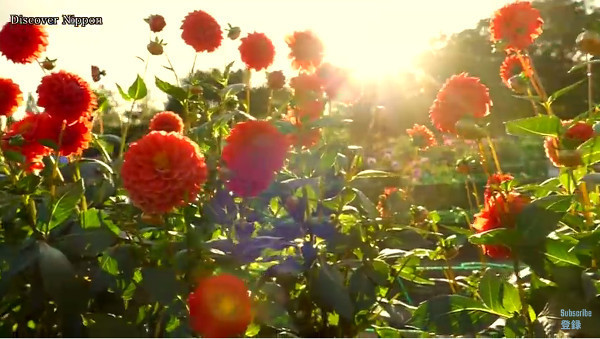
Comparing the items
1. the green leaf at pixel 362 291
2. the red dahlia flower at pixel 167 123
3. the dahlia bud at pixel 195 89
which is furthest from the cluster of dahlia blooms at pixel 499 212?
the dahlia bud at pixel 195 89

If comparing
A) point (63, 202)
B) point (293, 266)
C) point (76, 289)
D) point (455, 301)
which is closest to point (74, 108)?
point (63, 202)

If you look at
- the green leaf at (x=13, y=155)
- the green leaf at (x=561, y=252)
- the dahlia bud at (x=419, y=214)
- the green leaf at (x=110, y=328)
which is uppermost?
the green leaf at (x=13, y=155)

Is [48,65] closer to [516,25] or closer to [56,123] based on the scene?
[56,123]

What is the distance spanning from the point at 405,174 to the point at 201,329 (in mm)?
889

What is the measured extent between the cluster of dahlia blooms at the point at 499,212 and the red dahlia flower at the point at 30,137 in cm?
90

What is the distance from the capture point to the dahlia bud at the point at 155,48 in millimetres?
1856

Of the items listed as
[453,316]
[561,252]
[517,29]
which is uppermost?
[517,29]

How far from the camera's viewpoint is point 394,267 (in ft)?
4.70

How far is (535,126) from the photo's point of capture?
1278mm

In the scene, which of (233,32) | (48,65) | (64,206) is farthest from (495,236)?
A: (48,65)

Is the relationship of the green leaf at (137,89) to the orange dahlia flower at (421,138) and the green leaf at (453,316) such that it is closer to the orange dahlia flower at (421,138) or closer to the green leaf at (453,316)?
the orange dahlia flower at (421,138)

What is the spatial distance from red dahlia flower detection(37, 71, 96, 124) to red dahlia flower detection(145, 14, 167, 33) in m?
0.48

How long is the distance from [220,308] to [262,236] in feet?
0.89

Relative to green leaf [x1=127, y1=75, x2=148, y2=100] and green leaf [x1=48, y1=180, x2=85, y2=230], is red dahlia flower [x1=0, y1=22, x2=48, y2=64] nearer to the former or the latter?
green leaf [x1=127, y1=75, x2=148, y2=100]
